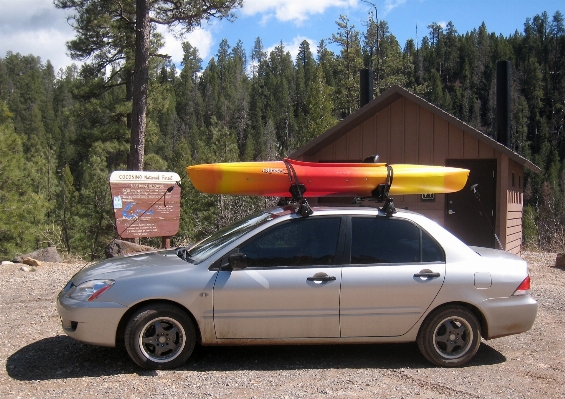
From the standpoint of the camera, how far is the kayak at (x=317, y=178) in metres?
5.91

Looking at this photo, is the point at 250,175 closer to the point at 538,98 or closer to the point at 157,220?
the point at 157,220

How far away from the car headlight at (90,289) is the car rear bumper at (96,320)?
0.21ft

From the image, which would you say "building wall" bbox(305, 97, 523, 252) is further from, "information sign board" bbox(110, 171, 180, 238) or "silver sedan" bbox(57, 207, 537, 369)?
"silver sedan" bbox(57, 207, 537, 369)

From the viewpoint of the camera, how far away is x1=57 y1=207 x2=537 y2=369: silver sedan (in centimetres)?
506

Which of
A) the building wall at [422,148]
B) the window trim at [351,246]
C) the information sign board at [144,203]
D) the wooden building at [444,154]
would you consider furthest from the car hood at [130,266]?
the building wall at [422,148]

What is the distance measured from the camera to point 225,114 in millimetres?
83438

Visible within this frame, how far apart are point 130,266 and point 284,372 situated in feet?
5.88

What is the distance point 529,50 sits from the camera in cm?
9369

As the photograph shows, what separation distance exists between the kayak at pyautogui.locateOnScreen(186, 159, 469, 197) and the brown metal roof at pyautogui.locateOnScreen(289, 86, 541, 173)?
6.28 meters

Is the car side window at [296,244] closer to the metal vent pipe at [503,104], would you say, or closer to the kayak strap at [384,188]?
the kayak strap at [384,188]

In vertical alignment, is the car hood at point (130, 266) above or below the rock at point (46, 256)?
above

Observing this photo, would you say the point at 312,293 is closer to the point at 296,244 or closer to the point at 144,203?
the point at 296,244

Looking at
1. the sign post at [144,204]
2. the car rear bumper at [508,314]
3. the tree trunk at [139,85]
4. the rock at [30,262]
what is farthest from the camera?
the tree trunk at [139,85]

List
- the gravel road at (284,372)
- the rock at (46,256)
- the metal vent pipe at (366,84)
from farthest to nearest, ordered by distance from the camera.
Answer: the metal vent pipe at (366,84), the rock at (46,256), the gravel road at (284,372)
